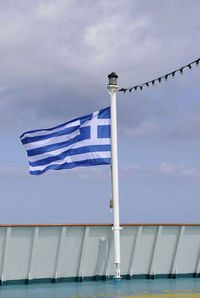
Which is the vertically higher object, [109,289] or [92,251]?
[92,251]

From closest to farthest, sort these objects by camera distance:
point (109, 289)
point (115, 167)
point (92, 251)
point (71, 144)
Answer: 1. point (109, 289)
2. point (115, 167)
3. point (92, 251)
4. point (71, 144)

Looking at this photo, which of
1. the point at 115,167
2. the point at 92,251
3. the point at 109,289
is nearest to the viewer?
the point at 109,289

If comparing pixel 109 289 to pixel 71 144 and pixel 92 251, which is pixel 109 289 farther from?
pixel 71 144

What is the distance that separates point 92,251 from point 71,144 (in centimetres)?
303

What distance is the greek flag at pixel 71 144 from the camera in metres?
13.8

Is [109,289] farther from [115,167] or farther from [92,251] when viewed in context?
[115,167]

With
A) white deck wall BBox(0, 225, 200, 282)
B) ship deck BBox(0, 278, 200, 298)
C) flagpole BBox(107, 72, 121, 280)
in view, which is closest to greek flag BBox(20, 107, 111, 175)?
flagpole BBox(107, 72, 121, 280)

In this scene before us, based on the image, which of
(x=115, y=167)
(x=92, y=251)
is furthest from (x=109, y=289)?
(x=115, y=167)

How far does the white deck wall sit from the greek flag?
1.82 metres

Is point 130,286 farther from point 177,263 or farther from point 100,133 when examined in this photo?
point 100,133

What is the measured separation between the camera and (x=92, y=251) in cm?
1384

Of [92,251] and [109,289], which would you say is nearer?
[109,289]

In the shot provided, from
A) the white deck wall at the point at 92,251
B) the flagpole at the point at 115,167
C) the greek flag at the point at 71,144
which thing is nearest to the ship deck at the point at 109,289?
the white deck wall at the point at 92,251

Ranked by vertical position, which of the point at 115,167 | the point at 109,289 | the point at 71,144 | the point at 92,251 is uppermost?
the point at 71,144
